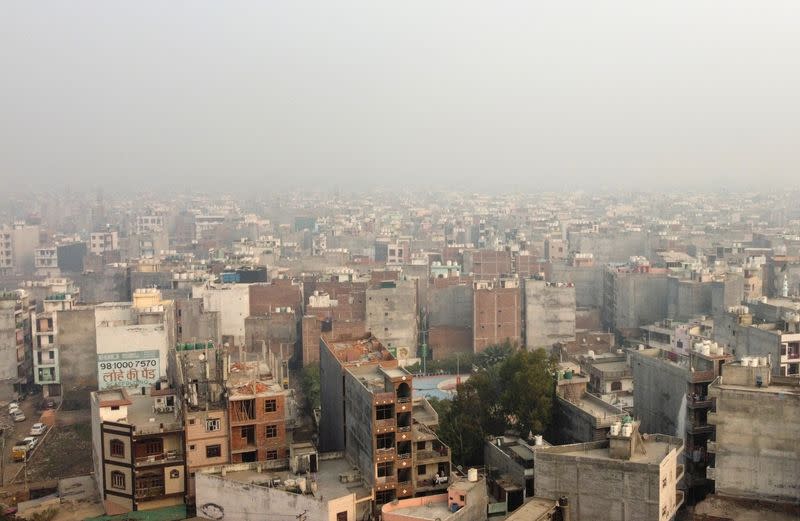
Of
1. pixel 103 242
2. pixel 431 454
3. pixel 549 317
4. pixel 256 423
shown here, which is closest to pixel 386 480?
pixel 431 454

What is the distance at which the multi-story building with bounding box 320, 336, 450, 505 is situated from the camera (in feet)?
33.2

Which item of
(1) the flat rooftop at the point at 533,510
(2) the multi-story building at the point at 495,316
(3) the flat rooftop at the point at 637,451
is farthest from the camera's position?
(2) the multi-story building at the point at 495,316

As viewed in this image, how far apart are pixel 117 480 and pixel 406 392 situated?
357 cm

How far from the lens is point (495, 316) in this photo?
859 inches

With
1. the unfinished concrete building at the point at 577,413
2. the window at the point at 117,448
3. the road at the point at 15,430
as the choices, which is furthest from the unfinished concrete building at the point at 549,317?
the window at the point at 117,448

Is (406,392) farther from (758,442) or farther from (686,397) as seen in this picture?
(758,442)

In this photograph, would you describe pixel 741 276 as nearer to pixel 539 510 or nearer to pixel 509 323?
pixel 509 323

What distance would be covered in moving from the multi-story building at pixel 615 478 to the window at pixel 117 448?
187 inches

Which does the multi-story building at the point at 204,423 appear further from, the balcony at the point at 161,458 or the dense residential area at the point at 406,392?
the balcony at the point at 161,458

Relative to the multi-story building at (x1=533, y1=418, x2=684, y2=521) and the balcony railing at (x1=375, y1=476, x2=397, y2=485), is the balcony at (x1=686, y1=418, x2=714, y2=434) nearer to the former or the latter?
the multi-story building at (x1=533, y1=418, x2=684, y2=521)

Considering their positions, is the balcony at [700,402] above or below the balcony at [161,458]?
above

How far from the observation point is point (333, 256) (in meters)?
33.0

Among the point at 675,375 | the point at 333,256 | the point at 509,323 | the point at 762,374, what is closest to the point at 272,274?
the point at 333,256

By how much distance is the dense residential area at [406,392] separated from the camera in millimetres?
9570
